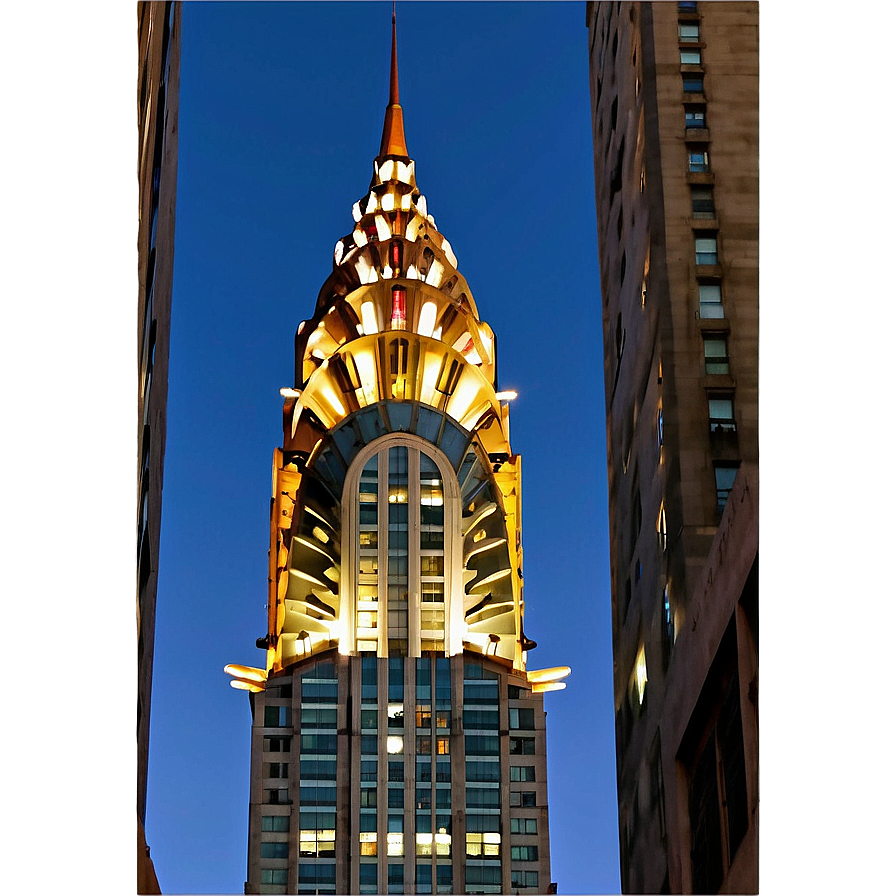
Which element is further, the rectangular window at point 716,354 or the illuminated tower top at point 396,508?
the illuminated tower top at point 396,508

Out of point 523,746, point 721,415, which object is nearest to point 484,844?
point 523,746

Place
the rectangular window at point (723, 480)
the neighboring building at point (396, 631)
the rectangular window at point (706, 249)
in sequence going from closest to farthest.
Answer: the rectangular window at point (723, 480), the rectangular window at point (706, 249), the neighboring building at point (396, 631)

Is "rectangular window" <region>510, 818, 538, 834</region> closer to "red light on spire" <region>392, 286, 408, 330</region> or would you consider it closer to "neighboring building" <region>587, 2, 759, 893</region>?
"red light on spire" <region>392, 286, 408, 330</region>

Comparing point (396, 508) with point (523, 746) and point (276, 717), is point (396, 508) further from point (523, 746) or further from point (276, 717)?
point (523, 746)

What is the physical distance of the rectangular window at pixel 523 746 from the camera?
111062 millimetres

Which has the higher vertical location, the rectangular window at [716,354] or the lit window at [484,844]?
the rectangular window at [716,354]

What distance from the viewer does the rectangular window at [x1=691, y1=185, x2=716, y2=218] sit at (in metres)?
65.6

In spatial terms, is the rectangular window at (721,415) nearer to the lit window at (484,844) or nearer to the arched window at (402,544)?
the lit window at (484,844)

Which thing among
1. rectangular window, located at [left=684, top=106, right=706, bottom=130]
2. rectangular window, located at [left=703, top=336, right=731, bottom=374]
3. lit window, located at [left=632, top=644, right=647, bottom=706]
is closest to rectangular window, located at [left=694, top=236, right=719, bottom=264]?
rectangular window, located at [left=703, top=336, right=731, bottom=374]

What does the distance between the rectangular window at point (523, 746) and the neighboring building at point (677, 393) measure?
40.0m

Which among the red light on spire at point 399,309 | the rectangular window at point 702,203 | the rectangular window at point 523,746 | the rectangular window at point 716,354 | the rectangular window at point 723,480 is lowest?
the rectangular window at point 523,746

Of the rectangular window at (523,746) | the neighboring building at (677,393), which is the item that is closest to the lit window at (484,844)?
the rectangular window at (523,746)

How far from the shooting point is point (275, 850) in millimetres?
106250
